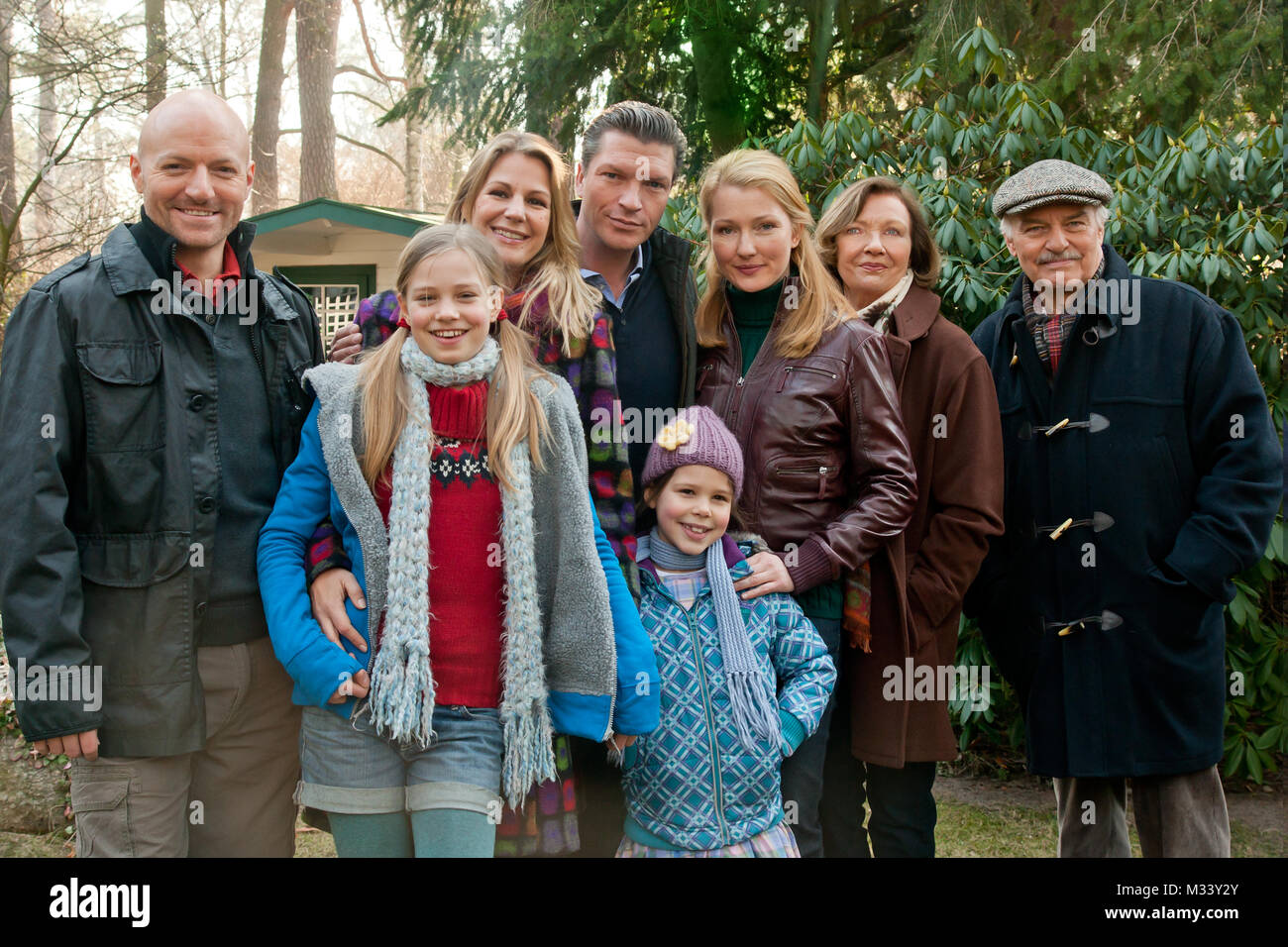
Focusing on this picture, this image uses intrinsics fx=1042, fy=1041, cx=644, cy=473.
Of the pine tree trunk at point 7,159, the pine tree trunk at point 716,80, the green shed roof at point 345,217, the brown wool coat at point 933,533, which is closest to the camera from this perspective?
the brown wool coat at point 933,533

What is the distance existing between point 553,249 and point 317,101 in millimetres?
10540

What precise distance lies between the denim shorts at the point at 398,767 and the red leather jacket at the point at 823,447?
3.16 feet

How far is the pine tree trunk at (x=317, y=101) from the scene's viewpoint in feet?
39.5

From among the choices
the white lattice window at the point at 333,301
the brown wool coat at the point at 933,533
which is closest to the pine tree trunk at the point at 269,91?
the white lattice window at the point at 333,301

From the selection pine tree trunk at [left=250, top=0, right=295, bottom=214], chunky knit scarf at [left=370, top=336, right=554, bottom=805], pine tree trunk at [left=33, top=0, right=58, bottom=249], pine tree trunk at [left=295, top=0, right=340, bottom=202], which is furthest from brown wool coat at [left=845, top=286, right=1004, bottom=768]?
pine tree trunk at [left=295, top=0, right=340, bottom=202]

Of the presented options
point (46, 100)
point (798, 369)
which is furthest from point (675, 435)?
point (46, 100)

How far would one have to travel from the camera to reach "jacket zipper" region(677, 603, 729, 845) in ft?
8.63

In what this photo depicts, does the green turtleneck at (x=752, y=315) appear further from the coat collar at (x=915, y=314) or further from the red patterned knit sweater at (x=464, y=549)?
the red patterned knit sweater at (x=464, y=549)

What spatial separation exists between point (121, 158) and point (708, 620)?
8.21 meters

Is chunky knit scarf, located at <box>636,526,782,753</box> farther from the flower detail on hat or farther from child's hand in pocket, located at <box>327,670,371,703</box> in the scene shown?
child's hand in pocket, located at <box>327,670,371,703</box>

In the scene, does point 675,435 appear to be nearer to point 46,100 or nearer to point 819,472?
point 819,472
